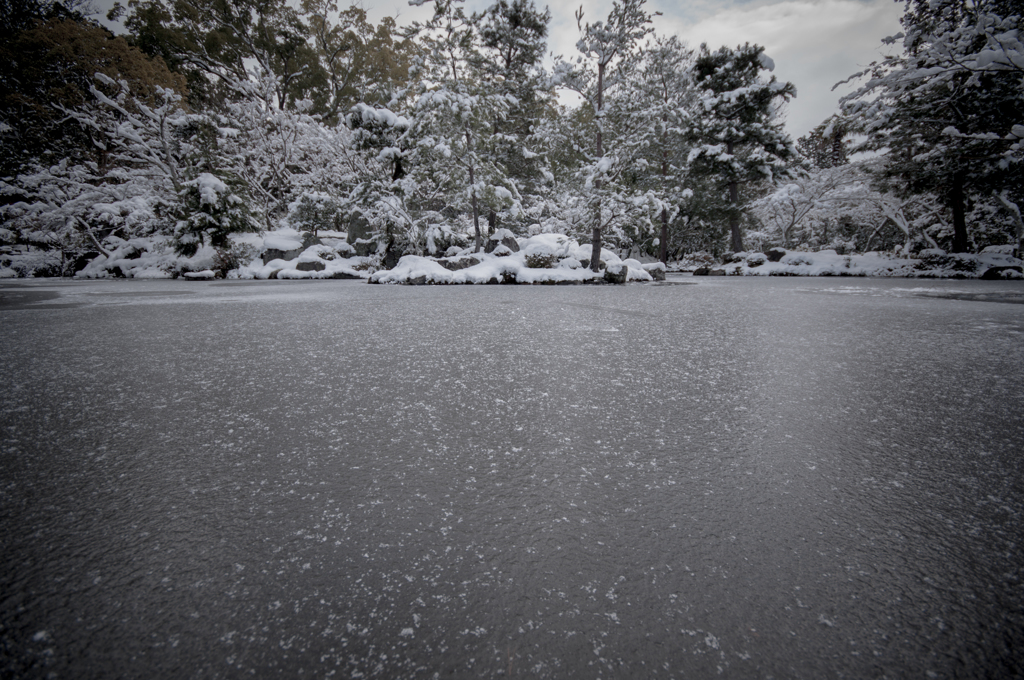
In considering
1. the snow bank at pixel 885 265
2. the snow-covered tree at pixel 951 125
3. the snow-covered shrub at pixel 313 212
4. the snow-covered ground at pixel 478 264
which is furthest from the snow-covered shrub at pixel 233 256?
the snow bank at pixel 885 265

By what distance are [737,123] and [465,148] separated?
10.6 meters

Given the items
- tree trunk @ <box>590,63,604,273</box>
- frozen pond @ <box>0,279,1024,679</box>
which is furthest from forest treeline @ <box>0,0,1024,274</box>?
frozen pond @ <box>0,279,1024,679</box>

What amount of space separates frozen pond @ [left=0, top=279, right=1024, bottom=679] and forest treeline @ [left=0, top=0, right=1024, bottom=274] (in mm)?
7359

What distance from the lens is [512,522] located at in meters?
0.92

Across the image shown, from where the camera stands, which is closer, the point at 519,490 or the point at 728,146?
the point at 519,490

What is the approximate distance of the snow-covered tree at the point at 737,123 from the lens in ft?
45.8

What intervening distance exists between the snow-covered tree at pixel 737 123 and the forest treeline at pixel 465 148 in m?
0.07

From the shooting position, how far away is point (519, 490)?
1.05 meters

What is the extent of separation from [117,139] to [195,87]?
7028mm

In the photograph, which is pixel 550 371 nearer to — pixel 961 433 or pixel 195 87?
pixel 961 433

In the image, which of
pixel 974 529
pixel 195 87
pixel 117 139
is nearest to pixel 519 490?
pixel 974 529

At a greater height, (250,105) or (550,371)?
(250,105)

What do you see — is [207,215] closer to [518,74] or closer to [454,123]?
[454,123]

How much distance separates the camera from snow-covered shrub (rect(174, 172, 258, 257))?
11.7m
